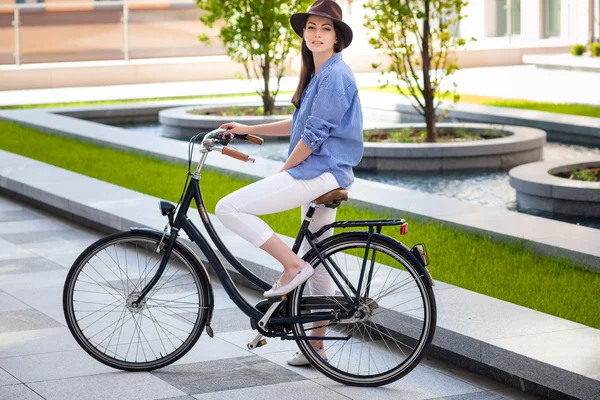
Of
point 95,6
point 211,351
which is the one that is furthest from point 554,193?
point 95,6

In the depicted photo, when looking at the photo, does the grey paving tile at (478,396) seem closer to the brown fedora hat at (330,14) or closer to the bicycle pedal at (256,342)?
the bicycle pedal at (256,342)

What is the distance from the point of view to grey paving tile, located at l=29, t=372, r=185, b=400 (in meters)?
5.07

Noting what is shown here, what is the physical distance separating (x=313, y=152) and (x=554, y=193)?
4965mm

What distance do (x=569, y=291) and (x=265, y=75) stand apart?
11.1 m

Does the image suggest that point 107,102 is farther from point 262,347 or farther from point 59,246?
point 262,347

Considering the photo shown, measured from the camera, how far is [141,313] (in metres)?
5.54

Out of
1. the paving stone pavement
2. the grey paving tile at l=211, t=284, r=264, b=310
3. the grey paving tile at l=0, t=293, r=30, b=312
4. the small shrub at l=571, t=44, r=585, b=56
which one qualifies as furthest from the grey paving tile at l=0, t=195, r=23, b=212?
the small shrub at l=571, t=44, r=585, b=56

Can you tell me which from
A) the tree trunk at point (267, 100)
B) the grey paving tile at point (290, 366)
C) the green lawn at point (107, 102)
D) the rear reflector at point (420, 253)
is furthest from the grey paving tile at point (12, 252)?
the green lawn at point (107, 102)

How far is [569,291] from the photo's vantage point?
6.43m

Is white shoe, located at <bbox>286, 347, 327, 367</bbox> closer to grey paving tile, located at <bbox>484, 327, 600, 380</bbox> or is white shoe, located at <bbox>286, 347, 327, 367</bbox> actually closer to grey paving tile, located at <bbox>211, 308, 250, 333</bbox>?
grey paving tile, located at <bbox>211, 308, 250, 333</bbox>

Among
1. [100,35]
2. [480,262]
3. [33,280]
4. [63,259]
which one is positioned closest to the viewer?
[480,262]

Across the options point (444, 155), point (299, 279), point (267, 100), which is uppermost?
point (267, 100)

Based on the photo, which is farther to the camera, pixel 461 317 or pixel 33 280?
pixel 33 280

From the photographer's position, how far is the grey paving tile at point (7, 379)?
525 cm
